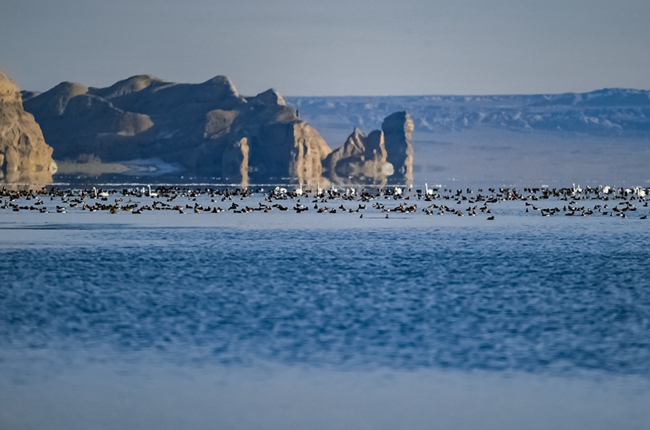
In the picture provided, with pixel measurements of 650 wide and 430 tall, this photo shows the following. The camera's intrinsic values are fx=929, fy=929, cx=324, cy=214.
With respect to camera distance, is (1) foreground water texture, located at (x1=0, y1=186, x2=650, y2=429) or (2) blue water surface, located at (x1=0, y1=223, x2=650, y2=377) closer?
(1) foreground water texture, located at (x1=0, y1=186, x2=650, y2=429)

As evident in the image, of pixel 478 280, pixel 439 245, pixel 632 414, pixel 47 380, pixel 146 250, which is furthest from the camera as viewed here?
pixel 439 245

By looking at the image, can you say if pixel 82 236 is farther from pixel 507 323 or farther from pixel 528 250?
pixel 507 323

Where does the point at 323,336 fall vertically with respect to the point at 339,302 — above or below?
below

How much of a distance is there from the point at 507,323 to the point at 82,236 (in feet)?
89.9

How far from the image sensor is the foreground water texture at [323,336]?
14.8 m

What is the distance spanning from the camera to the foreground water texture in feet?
48.5

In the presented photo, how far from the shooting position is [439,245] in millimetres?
40719

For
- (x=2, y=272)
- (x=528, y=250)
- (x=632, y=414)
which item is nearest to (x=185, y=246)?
(x=2, y=272)

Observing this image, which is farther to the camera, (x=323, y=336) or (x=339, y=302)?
(x=339, y=302)

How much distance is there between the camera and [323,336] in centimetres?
2023

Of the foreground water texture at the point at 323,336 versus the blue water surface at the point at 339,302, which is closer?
the foreground water texture at the point at 323,336

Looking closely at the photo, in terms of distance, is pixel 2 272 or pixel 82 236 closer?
pixel 2 272

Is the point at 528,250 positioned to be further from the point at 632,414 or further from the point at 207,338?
the point at 632,414

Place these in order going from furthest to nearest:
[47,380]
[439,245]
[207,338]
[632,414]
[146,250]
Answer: [439,245] → [146,250] → [207,338] → [47,380] → [632,414]
